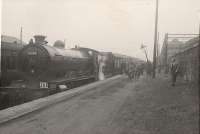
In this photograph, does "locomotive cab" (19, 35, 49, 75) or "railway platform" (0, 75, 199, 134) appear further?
"locomotive cab" (19, 35, 49, 75)

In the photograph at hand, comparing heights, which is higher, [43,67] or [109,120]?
[43,67]

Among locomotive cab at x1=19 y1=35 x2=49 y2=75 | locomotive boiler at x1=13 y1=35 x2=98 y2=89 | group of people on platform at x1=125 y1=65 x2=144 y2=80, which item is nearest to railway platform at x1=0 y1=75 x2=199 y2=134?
locomotive boiler at x1=13 y1=35 x2=98 y2=89

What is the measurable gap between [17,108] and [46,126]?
2.80 m

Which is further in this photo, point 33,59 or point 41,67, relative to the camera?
point 33,59

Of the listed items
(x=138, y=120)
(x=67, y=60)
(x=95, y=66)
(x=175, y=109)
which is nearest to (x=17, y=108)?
(x=138, y=120)

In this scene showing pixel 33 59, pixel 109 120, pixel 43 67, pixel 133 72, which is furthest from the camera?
pixel 133 72

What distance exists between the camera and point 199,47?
36.6 ft

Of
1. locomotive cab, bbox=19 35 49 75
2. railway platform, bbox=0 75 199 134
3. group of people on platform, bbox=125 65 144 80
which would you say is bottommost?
railway platform, bbox=0 75 199 134

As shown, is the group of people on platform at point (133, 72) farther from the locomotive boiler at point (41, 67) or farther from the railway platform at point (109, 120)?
the railway platform at point (109, 120)

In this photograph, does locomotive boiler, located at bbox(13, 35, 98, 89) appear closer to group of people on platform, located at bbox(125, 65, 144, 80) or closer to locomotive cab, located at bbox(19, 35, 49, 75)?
locomotive cab, located at bbox(19, 35, 49, 75)

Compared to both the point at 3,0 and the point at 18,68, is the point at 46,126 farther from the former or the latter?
the point at 18,68

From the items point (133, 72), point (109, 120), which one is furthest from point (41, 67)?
point (133, 72)

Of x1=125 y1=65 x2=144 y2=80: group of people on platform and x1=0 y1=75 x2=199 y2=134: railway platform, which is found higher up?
x1=125 y1=65 x2=144 y2=80: group of people on platform

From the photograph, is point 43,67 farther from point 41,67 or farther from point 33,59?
point 33,59
